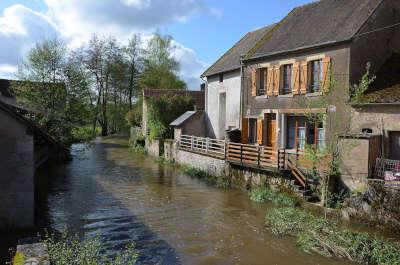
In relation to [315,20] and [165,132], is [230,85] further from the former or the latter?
[165,132]

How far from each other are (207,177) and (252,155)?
10.7 feet

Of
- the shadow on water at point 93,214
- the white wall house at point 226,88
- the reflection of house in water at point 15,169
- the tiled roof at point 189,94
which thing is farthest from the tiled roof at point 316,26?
the tiled roof at point 189,94

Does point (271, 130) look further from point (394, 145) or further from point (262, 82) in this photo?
point (394, 145)

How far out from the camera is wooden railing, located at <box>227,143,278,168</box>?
1791 cm

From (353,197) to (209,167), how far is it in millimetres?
9494

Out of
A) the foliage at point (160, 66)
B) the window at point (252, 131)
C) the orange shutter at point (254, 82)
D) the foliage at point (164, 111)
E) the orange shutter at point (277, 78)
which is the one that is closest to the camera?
the orange shutter at point (277, 78)

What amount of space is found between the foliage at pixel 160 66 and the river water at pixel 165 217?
27412 mm

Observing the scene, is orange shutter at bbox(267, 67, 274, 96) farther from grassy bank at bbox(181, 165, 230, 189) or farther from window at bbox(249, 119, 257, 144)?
grassy bank at bbox(181, 165, 230, 189)

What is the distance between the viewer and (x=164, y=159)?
1139 inches

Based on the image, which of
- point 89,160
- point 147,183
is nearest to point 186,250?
point 147,183

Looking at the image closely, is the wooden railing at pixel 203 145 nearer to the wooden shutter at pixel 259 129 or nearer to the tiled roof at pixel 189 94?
the wooden shutter at pixel 259 129

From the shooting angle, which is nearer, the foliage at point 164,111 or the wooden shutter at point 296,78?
the wooden shutter at point 296,78

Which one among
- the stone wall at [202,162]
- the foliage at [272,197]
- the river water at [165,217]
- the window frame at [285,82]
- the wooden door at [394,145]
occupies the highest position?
the window frame at [285,82]

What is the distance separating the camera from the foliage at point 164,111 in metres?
31.8
